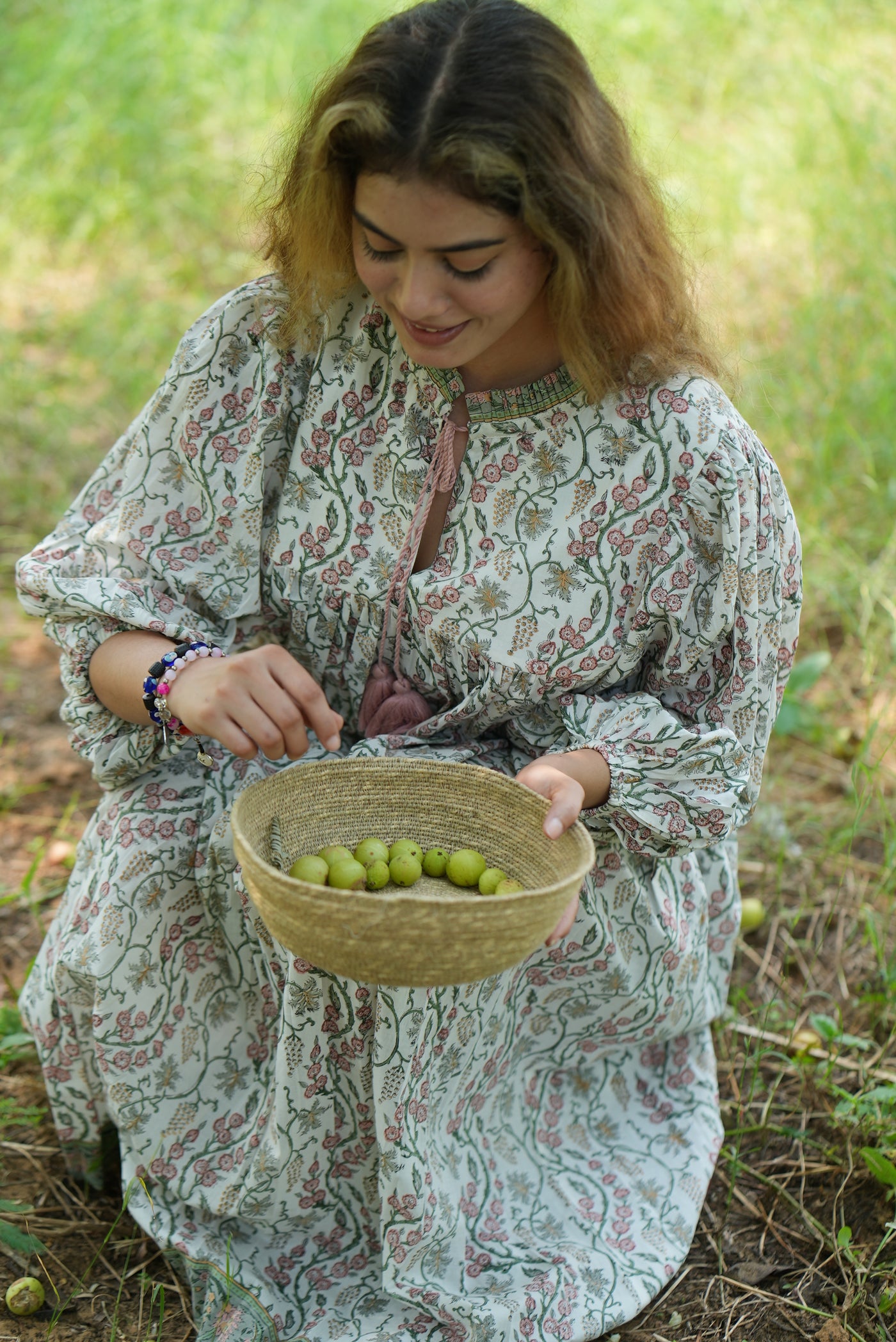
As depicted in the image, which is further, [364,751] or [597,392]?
[364,751]

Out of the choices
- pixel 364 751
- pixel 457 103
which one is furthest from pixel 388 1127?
pixel 457 103

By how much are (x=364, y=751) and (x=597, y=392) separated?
57cm

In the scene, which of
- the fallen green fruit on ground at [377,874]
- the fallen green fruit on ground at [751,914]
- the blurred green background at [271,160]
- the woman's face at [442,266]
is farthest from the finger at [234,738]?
the blurred green background at [271,160]

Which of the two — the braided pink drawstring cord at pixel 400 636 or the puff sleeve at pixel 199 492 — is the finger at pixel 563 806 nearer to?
the braided pink drawstring cord at pixel 400 636

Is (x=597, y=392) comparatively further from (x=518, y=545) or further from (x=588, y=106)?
(x=588, y=106)

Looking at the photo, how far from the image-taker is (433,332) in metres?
1.56

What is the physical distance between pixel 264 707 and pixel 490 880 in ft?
1.15

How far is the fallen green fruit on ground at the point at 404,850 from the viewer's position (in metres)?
1.61

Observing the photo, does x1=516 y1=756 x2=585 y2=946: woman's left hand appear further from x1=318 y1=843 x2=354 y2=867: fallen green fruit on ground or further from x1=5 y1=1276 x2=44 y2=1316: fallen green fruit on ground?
x1=5 y1=1276 x2=44 y2=1316: fallen green fruit on ground

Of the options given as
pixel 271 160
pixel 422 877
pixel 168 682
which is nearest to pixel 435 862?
pixel 422 877

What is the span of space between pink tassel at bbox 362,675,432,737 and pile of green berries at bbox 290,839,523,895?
0.78ft

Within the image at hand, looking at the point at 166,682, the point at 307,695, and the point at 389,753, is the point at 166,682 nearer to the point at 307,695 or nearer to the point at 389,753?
the point at 307,695

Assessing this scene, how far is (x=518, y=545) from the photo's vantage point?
170cm

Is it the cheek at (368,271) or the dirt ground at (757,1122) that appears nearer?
the cheek at (368,271)
